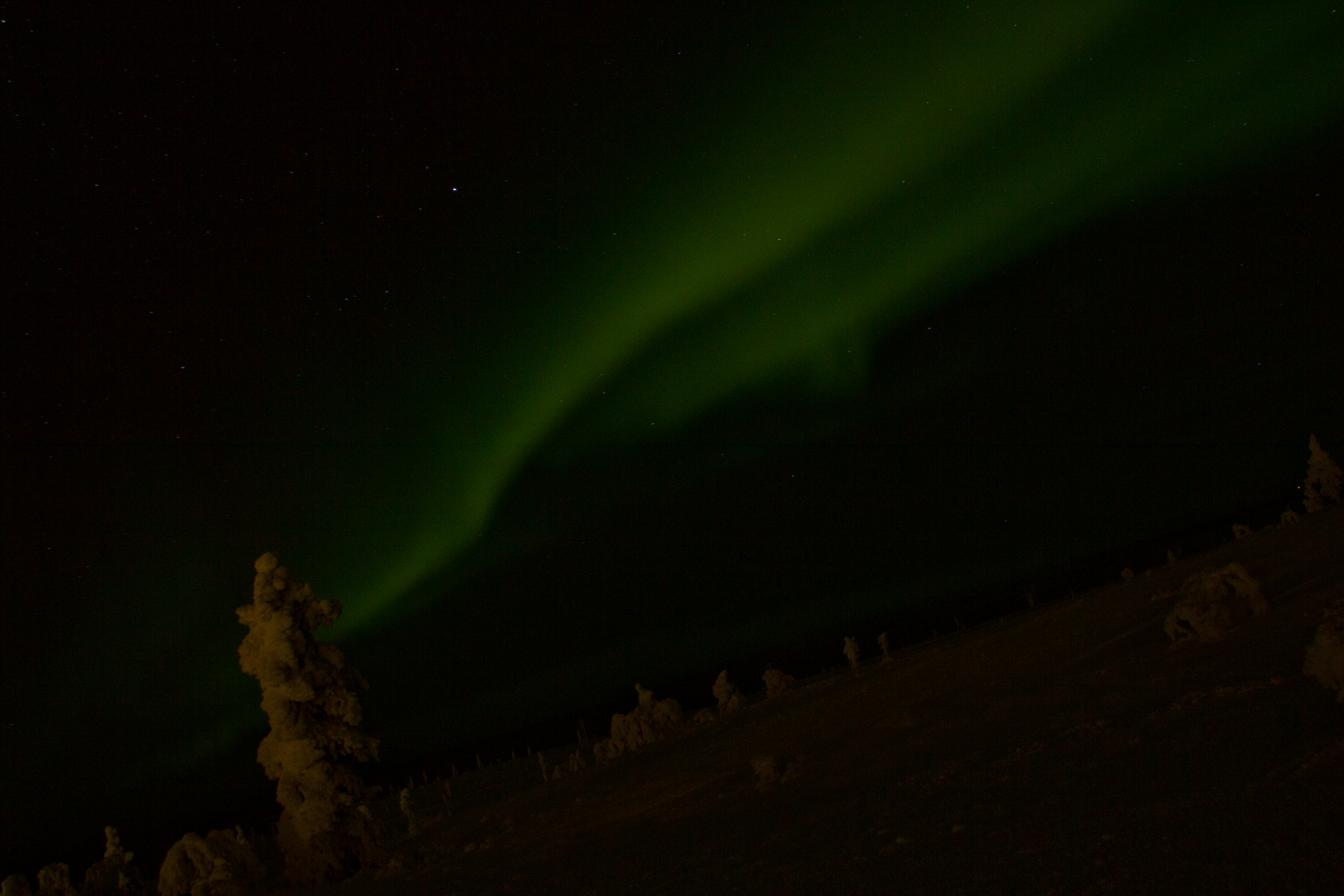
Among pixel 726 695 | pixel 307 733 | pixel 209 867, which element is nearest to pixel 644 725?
pixel 726 695

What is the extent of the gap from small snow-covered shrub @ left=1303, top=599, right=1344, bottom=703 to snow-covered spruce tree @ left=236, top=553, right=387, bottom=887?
26288mm

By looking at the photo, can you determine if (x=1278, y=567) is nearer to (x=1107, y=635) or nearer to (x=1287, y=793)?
(x=1107, y=635)

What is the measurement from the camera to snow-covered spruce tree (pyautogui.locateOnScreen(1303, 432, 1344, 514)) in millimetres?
84688

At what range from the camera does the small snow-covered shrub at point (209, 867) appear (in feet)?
111

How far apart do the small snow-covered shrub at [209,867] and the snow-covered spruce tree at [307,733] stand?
306 inches

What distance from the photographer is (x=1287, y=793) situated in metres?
8.72

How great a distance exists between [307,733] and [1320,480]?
321ft

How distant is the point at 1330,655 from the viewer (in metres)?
11.1

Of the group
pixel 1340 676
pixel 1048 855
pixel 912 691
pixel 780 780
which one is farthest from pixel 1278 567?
pixel 1048 855

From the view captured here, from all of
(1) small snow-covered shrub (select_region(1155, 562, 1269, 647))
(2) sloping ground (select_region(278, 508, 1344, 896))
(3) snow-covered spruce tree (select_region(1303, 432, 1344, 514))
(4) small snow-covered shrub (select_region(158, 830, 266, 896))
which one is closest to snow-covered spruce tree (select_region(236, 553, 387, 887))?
(2) sloping ground (select_region(278, 508, 1344, 896))

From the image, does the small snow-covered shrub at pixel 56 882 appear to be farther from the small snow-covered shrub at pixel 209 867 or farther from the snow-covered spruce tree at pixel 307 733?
the snow-covered spruce tree at pixel 307 733

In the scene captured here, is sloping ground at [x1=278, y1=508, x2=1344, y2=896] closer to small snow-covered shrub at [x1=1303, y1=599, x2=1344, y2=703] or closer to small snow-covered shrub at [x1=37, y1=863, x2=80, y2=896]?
small snow-covered shrub at [x1=1303, y1=599, x2=1344, y2=703]

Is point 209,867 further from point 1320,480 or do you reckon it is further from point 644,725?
point 1320,480

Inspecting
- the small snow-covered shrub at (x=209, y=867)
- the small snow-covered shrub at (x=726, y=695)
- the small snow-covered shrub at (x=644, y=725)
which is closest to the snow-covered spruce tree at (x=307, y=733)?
the small snow-covered shrub at (x=209, y=867)
